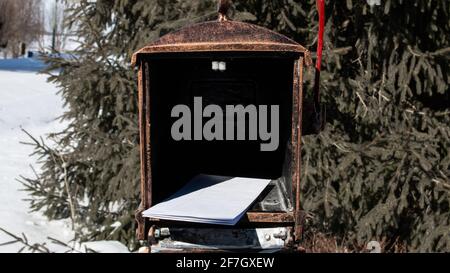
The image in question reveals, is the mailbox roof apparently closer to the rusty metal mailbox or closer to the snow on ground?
the rusty metal mailbox

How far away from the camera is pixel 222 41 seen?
1.70 metres

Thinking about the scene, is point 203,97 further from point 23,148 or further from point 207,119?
point 23,148

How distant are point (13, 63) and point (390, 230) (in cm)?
2631

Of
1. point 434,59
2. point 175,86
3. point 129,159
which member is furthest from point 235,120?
point 434,59

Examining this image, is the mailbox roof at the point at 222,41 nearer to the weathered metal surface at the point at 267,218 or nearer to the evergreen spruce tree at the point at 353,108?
the weathered metal surface at the point at 267,218

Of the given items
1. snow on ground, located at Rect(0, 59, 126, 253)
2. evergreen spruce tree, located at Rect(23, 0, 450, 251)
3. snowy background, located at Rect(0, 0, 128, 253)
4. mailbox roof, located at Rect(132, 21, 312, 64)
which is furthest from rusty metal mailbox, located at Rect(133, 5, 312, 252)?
snow on ground, located at Rect(0, 59, 126, 253)

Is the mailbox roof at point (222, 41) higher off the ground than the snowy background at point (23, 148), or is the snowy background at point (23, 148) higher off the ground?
the mailbox roof at point (222, 41)

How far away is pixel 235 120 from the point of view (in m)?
2.63

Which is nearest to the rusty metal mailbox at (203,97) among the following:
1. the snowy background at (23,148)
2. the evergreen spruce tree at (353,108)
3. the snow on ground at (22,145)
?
the evergreen spruce tree at (353,108)

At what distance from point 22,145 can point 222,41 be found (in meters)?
9.66

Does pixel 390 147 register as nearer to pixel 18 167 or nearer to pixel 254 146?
pixel 254 146

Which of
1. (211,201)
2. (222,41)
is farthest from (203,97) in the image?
(222,41)

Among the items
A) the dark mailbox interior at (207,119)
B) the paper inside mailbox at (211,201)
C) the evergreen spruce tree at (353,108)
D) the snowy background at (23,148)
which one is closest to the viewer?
the paper inside mailbox at (211,201)

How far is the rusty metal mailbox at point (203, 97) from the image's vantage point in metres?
1.72
